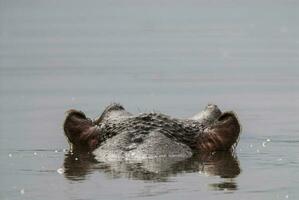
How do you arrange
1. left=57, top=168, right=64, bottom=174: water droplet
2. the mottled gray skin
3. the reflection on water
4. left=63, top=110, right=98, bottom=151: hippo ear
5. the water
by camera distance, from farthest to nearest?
left=63, top=110, right=98, bottom=151: hippo ear < the mottled gray skin < left=57, top=168, right=64, bottom=174: water droplet < the reflection on water < the water

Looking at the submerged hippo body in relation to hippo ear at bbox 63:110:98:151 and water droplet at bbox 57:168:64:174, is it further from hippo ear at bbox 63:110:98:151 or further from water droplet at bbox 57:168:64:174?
water droplet at bbox 57:168:64:174

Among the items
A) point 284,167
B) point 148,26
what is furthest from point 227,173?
point 148,26

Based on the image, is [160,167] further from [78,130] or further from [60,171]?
[78,130]

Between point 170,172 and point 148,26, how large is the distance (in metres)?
25.1

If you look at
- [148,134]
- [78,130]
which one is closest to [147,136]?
[148,134]

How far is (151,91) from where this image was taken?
66.3 feet

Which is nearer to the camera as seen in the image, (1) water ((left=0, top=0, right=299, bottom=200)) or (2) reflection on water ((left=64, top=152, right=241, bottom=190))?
(1) water ((left=0, top=0, right=299, bottom=200))

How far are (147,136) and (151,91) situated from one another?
6633 mm

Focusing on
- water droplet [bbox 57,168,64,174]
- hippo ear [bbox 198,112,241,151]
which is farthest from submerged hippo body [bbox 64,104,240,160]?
water droplet [bbox 57,168,64,174]

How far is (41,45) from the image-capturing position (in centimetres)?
3042

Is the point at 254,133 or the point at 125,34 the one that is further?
the point at 125,34

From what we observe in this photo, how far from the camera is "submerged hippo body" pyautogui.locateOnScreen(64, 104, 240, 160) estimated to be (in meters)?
13.5

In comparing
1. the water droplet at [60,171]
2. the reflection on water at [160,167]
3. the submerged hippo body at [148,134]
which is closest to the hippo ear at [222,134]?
the submerged hippo body at [148,134]

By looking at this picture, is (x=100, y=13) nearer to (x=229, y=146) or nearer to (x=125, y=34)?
(x=125, y=34)
